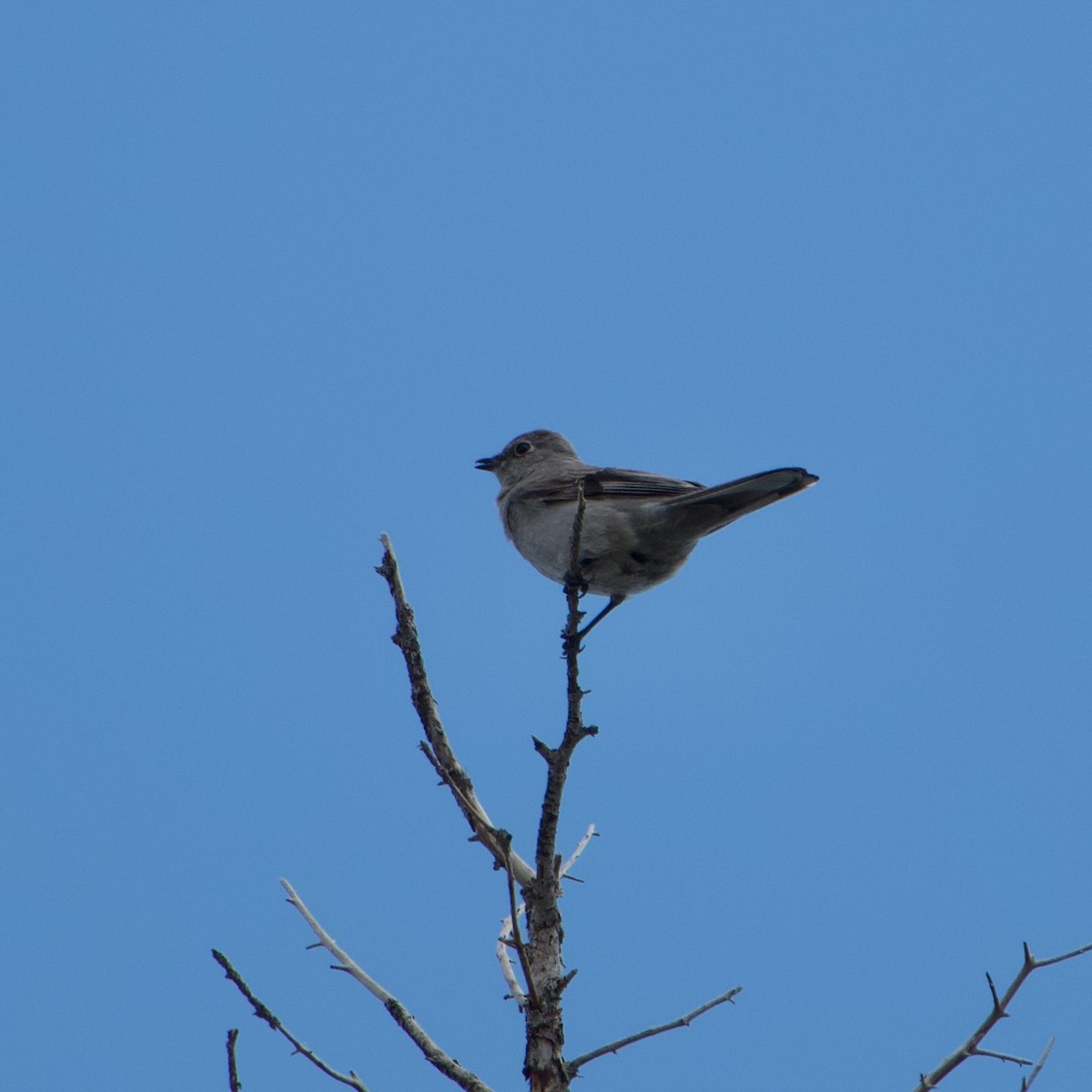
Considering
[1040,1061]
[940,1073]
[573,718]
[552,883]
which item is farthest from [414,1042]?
[1040,1061]

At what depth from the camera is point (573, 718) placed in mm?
5051

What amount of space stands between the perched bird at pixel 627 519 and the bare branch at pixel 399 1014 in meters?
3.29

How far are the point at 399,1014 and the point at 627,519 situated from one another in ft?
13.9

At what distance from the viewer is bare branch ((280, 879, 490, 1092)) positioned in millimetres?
4449

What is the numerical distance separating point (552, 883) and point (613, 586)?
3.81 meters

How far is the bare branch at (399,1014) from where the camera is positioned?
4449mm

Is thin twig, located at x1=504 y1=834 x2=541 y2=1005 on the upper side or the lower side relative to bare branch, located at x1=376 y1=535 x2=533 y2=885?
lower

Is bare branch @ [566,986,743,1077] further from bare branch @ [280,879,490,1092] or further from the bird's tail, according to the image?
the bird's tail

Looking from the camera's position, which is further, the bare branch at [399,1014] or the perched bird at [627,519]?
the perched bird at [627,519]

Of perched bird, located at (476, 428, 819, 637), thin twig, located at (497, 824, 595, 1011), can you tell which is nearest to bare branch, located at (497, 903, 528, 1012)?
thin twig, located at (497, 824, 595, 1011)

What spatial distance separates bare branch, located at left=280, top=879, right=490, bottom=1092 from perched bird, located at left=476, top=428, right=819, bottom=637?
3294 mm

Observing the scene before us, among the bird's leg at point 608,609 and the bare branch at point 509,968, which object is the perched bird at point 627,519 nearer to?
the bird's leg at point 608,609

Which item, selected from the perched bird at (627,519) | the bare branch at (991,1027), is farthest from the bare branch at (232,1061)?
the perched bird at (627,519)

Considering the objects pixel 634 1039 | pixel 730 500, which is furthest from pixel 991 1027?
pixel 730 500
